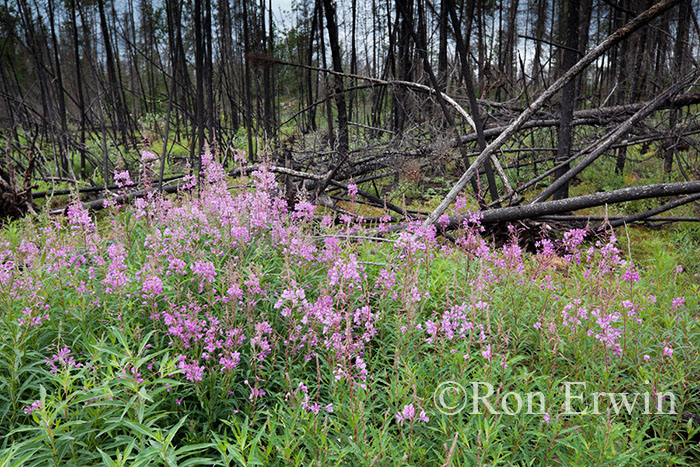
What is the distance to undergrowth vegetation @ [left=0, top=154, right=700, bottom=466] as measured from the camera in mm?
1637

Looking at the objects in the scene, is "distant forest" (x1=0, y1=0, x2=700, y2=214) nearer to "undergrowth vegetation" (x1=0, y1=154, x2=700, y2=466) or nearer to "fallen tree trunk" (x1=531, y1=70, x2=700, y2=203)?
"fallen tree trunk" (x1=531, y1=70, x2=700, y2=203)

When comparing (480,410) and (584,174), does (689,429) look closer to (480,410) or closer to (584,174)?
(480,410)

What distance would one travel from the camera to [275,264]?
2857 mm

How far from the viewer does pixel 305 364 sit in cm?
217

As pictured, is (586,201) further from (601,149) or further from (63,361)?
(63,361)

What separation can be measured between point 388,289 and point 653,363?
158 cm

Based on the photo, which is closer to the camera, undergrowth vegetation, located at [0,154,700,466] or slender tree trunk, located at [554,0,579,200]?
A: undergrowth vegetation, located at [0,154,700,466]

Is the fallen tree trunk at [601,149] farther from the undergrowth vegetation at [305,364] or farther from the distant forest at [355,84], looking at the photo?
the undergrowth vegetation at [305,364]

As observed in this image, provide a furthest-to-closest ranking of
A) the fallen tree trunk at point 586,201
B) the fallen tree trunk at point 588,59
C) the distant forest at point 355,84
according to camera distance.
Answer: the distant forest at point 355,84
the fallen tree trunk at point 586,201
the fallen tree trunk at point 588,59

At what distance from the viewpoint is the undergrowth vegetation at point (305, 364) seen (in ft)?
5.37

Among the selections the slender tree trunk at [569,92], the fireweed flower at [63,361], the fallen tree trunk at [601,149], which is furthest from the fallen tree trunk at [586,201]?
the fireweed flower at [63,361]

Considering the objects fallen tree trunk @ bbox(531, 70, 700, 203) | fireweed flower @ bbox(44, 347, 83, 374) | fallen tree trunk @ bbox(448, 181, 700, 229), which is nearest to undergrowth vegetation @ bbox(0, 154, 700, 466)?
fireweed flower @ bbox(44, 347, 83, 374)

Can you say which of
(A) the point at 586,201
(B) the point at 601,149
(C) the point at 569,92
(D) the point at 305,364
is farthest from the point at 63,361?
(C) the point at 569,92

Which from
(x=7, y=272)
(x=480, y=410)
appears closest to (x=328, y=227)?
(x=480, y=410)
